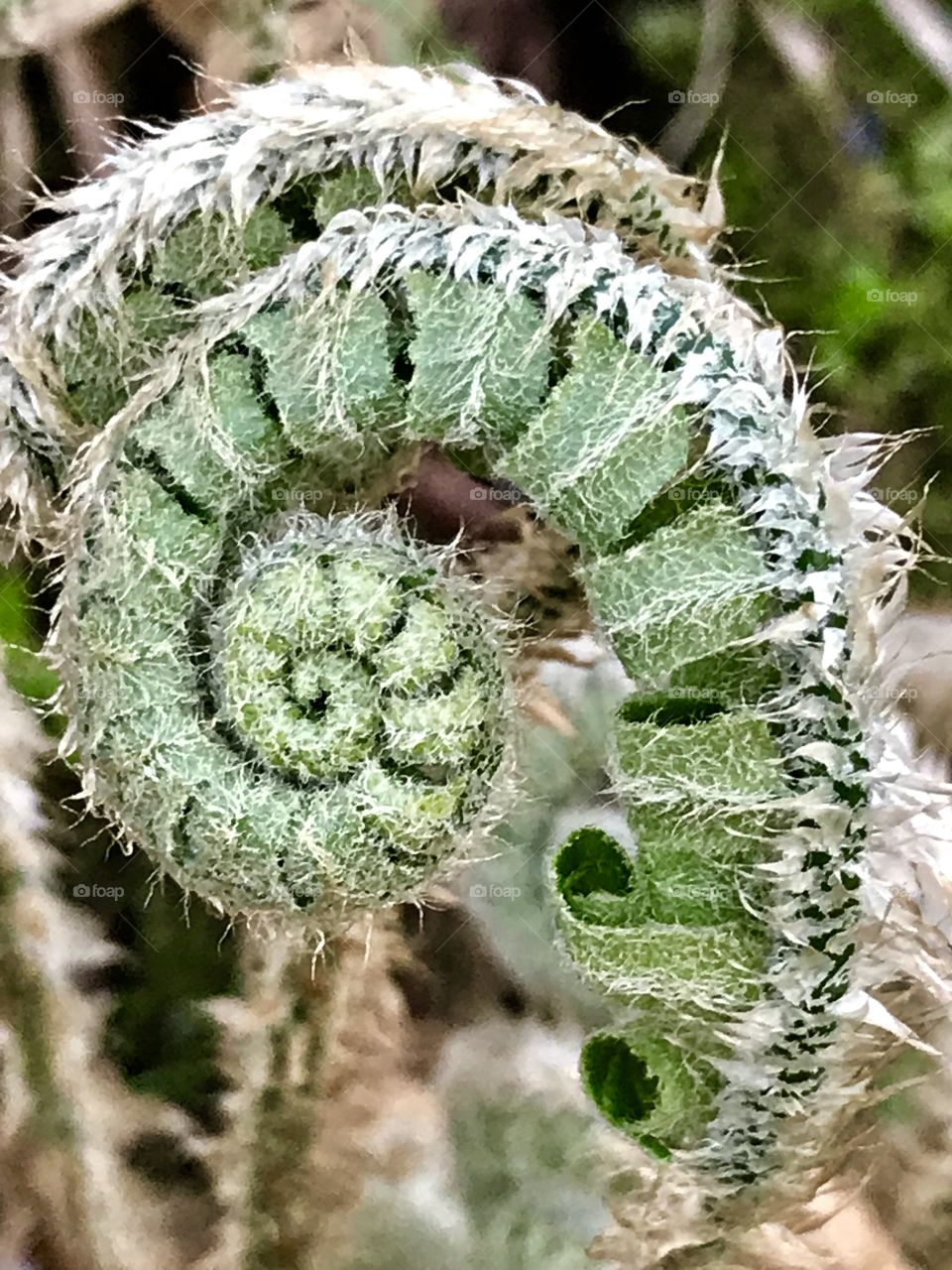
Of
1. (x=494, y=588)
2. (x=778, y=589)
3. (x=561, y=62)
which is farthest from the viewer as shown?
(x=561, y=62)

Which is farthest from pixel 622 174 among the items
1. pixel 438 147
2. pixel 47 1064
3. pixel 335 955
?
pixel 47 1064

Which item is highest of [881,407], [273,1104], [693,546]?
[693,546]

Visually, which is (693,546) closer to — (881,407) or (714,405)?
(714,405)

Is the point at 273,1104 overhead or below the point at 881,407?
below

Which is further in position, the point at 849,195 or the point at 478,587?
the point at 849,195

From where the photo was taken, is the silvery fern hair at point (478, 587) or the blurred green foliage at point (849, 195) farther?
the blurred green foliage at point (849, 195)

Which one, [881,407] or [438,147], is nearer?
[438,147]

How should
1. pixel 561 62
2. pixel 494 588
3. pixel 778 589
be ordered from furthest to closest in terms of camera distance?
pixel 561 62 < pixel 494 588 < pixel 778 589

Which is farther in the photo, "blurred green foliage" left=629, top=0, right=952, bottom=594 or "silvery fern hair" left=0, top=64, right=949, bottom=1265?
"blurred green foliage" left=629, top=0, right=952, bottom=594
